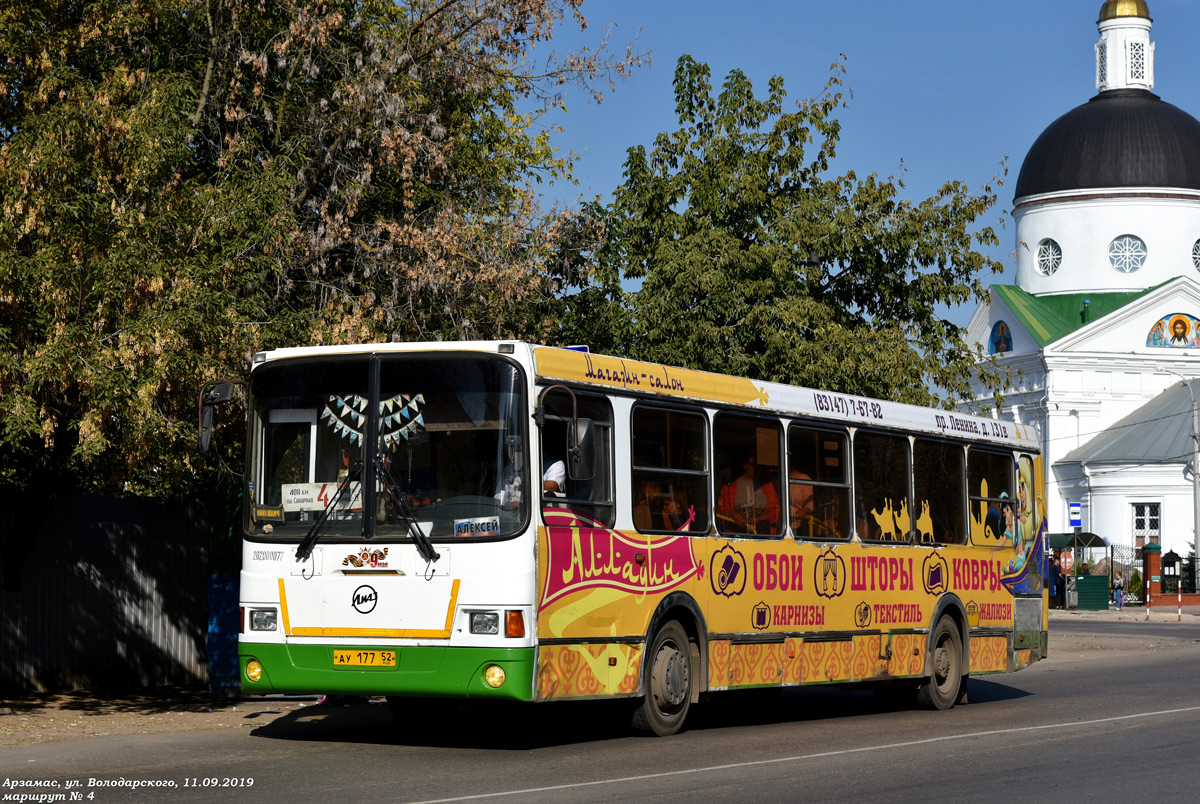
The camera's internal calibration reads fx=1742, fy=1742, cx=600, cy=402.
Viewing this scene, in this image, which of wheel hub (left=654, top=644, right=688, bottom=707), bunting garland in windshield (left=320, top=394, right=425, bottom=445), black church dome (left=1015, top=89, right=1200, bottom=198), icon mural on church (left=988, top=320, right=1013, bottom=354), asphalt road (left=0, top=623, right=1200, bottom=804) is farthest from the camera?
icon mural on church (left=988, top=320, right=1013, bottom=354)

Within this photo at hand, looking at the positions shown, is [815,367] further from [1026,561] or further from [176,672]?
[176,672]

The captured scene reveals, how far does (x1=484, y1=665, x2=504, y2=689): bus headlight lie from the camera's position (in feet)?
38.3

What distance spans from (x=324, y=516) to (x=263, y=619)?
887 millimetres

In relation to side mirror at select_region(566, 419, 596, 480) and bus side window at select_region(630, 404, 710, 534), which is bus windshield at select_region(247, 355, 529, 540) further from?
bus side window at select_region(630, 404, 710, 534)

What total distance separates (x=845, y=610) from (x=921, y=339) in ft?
32.3

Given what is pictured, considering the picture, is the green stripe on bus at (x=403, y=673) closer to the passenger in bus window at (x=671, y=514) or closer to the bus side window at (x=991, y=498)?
the passenger in bus window at (x=671, y=514)

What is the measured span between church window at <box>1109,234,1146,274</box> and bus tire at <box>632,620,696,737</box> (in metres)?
66.9

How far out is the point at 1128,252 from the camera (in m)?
76.4

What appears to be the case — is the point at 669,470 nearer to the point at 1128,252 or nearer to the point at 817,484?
the point at 817,484

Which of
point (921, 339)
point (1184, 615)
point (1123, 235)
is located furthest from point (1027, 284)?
point (921, 339)

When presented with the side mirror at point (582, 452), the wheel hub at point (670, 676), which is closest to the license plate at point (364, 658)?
the side mirror at point (582, 452)

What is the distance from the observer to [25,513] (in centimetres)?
1725

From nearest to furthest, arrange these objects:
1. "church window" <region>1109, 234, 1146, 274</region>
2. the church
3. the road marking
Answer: the road marking < the church < "church window" <region>1109, 234, 1146, 274</region>

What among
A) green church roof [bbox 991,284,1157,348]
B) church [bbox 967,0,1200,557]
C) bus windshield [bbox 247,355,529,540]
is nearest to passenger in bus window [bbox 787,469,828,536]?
bus windshield [bbox 247,355,529,540]
